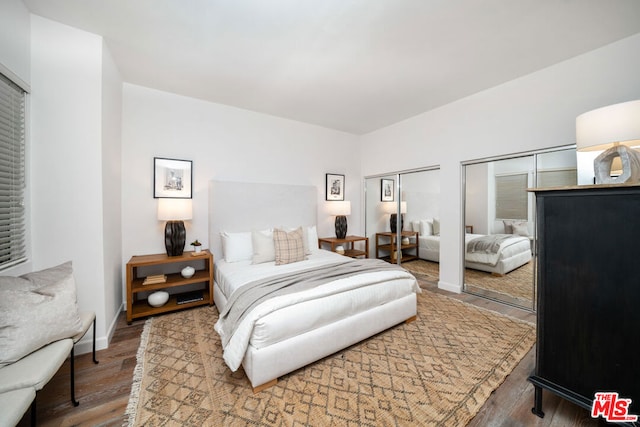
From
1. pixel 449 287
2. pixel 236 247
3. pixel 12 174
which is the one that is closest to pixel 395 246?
pixel 449 287

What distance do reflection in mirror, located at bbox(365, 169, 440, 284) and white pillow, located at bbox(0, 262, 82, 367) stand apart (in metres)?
Result: 4.19

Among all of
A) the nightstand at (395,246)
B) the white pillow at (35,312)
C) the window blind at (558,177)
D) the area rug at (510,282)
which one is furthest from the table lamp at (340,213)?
the white pillow at (35,312)

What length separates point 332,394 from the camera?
1589 mm

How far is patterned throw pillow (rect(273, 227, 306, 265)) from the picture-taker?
3.00m

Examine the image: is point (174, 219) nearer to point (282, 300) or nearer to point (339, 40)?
point (282, 300)

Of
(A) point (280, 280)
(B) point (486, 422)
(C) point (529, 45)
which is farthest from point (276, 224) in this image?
(C) point (529, 45)

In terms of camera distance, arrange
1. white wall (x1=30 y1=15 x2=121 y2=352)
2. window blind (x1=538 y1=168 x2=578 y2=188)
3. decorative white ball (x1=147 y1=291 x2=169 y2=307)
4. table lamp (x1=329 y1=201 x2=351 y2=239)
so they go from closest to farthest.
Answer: white wall (x1=30 y1=15 x2=121 y2=352) → window blind (x1=538 y1=168 x2=578 y2=188) → decorative white ball (x1=147 y1=291 x2=169 y2=307) → table lamp (x1=329 y1=201 x2=351 y2=239)

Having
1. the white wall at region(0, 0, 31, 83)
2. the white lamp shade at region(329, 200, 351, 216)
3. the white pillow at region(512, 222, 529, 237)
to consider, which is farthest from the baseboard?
the white wall at region(0, 0, 31, 83)

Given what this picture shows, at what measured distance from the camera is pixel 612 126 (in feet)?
5.31

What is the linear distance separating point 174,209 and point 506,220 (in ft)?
13.7

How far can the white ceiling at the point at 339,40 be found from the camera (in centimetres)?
180

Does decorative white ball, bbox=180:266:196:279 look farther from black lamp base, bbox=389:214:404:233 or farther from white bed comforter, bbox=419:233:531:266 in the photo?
white bed comforter, bbox=419:233:531:266

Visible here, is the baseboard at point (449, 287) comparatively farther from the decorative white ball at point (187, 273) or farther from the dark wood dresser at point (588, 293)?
the decorative white ball at point (187, 273)

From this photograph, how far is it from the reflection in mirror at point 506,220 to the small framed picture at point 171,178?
3948 millimetres
